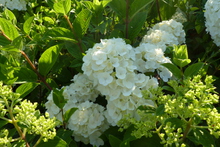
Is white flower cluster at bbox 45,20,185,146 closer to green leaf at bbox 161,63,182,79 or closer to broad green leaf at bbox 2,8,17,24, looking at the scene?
green leaf at bbox 161,63,182,79

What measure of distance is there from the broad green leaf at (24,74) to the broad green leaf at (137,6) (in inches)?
23.8

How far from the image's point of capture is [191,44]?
7.29 feet

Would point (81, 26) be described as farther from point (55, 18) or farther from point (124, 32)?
point (55, 18)

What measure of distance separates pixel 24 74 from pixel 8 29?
9.0 inches

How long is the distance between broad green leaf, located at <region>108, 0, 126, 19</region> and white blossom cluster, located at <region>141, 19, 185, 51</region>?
22 cm

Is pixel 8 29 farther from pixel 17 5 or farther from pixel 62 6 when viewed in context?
pixel 17 5

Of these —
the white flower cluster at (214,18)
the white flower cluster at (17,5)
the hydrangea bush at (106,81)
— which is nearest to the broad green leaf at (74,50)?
the hydrangea bush at (106,81)

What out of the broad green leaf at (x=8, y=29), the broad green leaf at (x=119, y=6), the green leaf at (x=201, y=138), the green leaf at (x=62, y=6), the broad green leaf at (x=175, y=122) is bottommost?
the green leaf at (x=201, y=138)

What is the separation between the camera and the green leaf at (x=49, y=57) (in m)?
1.49

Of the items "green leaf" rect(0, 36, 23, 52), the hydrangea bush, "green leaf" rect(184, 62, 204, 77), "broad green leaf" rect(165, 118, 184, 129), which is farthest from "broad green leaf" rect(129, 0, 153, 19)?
"broad green leaf" rect(165, 118, 184, 129)

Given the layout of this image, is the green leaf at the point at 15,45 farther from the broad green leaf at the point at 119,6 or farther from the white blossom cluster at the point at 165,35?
the white blossom cluster at the point at 165,35

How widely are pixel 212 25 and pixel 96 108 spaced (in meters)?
0.88

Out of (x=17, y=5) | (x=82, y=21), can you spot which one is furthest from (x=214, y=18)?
(x=17, y=5)

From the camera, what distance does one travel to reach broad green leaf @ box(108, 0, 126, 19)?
1.66m
